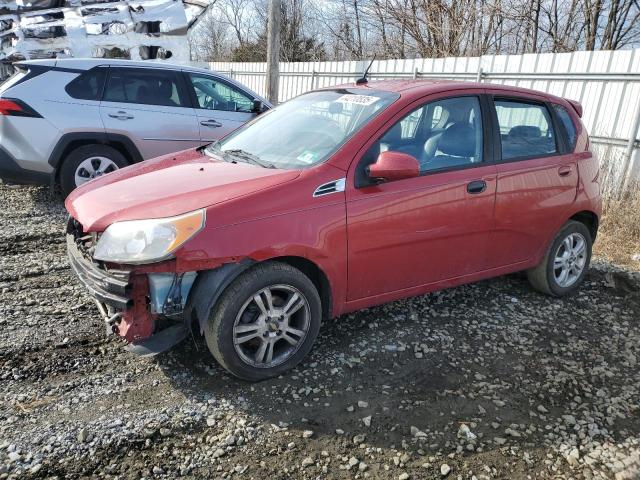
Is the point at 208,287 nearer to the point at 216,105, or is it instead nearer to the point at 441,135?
the point at 441,135

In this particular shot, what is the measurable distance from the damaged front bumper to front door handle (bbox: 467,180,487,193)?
6.67 ft

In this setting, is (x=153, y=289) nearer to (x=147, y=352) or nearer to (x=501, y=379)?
(x=147, y=352)

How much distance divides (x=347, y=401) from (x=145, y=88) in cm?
529

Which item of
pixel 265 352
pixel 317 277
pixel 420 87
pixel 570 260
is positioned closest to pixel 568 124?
pixel 570 260

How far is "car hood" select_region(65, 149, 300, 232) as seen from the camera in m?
2.86

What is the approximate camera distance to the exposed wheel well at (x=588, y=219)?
4.54 metres

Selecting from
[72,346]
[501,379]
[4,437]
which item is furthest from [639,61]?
[4,437]

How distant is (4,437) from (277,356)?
1469 millimetres

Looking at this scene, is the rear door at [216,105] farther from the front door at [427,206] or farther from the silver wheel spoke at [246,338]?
the silver wheel spoke at [246,338]

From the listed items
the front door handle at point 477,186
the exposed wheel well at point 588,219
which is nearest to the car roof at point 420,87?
the front door handle at point 477,186

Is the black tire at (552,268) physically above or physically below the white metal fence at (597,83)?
below

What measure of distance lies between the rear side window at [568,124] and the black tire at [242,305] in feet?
9.06

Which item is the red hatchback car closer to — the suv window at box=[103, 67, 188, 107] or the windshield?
Result: the windshield

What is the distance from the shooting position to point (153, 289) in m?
2.72
